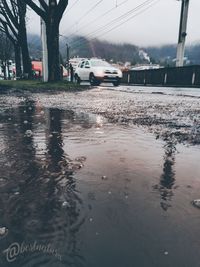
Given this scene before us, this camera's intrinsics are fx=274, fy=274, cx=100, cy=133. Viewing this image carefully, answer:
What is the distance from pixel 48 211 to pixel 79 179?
0.51 meters

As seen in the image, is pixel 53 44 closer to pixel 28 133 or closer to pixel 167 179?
pixel 28 133

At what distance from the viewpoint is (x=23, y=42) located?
22.8 meters

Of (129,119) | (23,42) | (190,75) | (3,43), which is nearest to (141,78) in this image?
(190,75)

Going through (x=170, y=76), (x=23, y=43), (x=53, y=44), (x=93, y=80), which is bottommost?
(x=93, y=80)

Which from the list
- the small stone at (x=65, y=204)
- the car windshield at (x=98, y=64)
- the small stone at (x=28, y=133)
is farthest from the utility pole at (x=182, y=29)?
the small stone at (x=65, y=204)

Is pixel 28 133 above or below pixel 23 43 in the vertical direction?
below

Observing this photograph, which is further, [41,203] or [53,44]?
[53,44]

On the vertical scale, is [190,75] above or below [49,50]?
below

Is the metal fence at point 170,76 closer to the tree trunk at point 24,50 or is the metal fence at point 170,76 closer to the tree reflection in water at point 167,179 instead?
the tree trunk at point 24,50

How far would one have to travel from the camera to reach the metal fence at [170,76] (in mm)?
17812

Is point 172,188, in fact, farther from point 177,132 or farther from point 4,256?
point 177,132

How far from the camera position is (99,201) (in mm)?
1774

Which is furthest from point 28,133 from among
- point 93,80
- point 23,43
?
point 23,43

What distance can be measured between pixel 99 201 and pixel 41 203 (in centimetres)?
37
